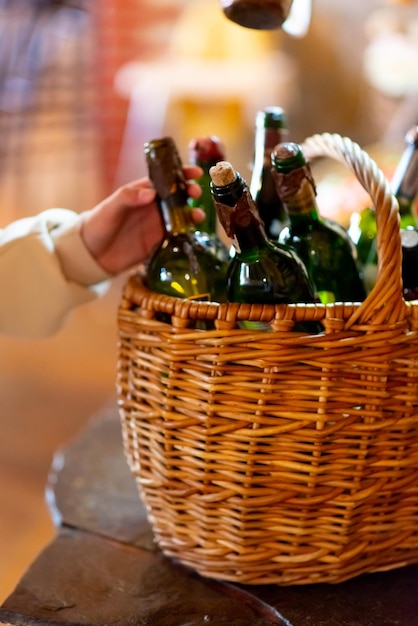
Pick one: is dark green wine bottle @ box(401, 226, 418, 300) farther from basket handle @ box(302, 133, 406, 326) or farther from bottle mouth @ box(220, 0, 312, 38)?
bottle mouth @ box(220, 0, 312, 38)

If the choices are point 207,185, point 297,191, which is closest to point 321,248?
point 297,191

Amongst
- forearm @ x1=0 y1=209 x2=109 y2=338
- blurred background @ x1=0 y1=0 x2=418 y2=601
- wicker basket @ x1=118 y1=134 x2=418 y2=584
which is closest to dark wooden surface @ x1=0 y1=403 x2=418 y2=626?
wicker basket @ x1=118 y1=134 x2=418 y2=584

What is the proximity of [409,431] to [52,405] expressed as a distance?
1.34 meters

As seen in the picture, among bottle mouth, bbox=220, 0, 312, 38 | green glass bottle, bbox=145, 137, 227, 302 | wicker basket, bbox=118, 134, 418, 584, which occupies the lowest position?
wicker basket, bbox=118, 134, 418, 584

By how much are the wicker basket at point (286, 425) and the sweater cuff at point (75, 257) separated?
144 millimetres

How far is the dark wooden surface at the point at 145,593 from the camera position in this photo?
0.69 meters

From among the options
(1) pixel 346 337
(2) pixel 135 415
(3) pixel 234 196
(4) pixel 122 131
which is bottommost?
(4) pixel 122 131

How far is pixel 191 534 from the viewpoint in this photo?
74 cm

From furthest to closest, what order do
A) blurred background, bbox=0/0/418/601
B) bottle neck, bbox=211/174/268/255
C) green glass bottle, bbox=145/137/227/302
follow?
1. blurred background, bbox=0/0/418/601
2. green glass bottle, bbox=145/137/227/302
3. bottle neck, bbox=211/174/268/255

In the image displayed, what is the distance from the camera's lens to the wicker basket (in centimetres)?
65

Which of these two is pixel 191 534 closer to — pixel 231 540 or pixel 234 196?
pixel 231 540

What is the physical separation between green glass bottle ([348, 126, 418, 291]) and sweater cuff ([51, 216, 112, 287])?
0.29 metres

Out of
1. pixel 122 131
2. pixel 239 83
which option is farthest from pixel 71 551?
pixel 122 131

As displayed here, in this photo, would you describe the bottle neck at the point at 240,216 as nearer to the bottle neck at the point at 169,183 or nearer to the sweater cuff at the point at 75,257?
the bottle neck at the point at 169,183
